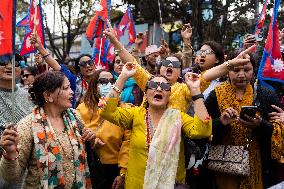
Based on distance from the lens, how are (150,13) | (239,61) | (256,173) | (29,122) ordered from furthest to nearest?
(150,13), (256,173), (239,61), (29,122)

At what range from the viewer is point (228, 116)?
3887 millimetres

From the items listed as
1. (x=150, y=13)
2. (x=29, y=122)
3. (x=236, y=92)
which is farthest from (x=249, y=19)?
(x=29, y=122)

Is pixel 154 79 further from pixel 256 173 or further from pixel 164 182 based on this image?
pixel 256 173

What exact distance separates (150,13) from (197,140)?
42.2 feet

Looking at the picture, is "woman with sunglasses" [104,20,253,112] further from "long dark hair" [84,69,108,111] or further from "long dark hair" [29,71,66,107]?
"long dark hair" [29,71,66,107]

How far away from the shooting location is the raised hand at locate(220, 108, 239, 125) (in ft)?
→ 12.7

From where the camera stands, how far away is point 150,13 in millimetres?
16531

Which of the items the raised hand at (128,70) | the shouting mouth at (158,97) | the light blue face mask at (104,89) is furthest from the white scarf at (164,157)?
the light blue face mask at (104,89)

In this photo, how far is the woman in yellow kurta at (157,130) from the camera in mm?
3660

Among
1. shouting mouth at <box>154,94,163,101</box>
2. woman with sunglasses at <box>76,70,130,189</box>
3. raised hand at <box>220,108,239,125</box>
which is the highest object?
shouting mouth at <box>154,94,163,101</box>

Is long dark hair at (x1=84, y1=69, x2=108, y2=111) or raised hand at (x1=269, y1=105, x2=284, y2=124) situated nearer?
raised hand at (x1=269, y1=105, x2=284, y2=124)

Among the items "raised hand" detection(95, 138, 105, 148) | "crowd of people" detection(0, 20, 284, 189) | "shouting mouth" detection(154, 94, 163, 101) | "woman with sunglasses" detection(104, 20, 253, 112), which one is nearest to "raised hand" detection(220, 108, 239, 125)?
"crowd of people" detection(0, 20, 284, 189)

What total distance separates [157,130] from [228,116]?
60 cm

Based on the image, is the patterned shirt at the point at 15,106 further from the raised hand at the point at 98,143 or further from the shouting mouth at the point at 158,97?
the shouting mouth at the point at 158,97
